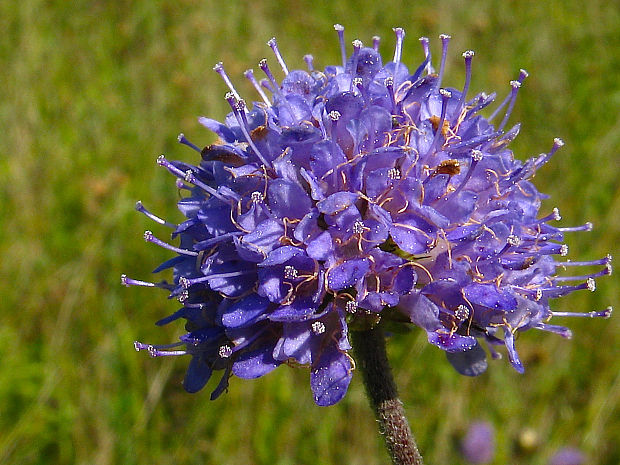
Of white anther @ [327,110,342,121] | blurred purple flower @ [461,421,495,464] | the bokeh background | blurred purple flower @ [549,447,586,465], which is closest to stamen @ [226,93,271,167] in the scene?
white anther @ [327,110,342,121]

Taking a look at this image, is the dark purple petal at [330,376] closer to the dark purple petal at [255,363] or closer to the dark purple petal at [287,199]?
the dark purple petal at [255,363]

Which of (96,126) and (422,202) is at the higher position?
(422,202)

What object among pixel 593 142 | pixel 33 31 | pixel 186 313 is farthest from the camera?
pixel 33 31

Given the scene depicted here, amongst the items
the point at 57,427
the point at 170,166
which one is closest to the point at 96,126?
the point at 57,427

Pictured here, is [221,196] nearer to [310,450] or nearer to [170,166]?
[170,166]

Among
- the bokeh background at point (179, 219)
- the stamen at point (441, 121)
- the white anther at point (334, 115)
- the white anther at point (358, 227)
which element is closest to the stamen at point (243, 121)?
the white anther at point (334, 115)

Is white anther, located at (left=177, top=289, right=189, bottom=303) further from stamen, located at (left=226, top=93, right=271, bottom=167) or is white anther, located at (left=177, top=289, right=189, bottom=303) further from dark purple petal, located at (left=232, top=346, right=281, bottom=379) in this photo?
stamen, located at (left=226, top=93, right=271, bottom=167)
